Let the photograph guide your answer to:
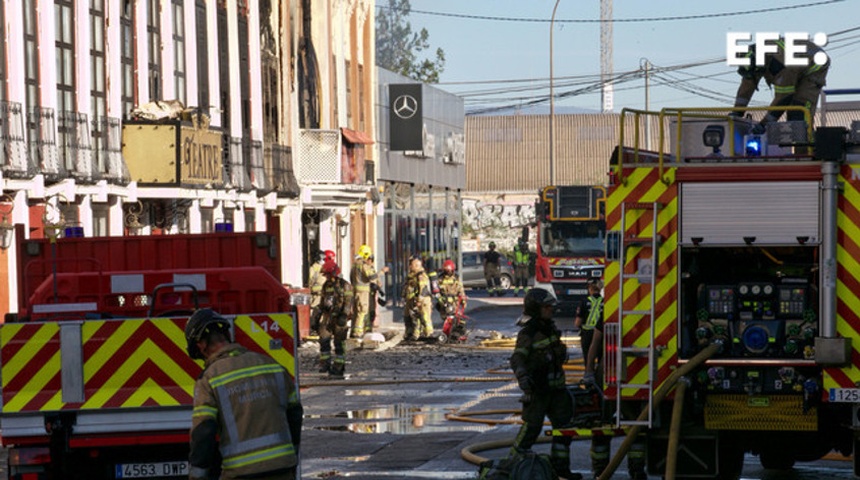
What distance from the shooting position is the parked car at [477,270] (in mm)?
64625

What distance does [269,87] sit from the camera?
38531 mm

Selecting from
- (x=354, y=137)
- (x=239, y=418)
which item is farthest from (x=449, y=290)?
(x=239, y=418)

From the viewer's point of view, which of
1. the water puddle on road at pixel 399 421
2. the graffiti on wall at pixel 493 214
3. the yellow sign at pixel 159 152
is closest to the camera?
the water puddle on road at pixel 399 421

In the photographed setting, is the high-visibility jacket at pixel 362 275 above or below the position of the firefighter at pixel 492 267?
above

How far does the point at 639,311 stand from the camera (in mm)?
→ 11789

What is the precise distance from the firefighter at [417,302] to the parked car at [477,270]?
1174 inches

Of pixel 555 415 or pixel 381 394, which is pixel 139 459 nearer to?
pixel 555 415

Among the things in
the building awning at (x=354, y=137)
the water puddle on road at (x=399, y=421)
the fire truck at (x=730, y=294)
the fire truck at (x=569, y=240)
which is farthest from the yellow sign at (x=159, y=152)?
the fire truck at (x=730, y=294)

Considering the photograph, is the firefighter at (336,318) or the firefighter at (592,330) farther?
the firefighter at (336,318)

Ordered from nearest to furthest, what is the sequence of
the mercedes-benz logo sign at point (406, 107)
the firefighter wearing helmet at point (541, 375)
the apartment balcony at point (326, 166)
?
the firefighter wearing helmet at point (541, 375)
the apartment balcony at point (326, 166)
the mercedes-benz logo sign at point (406, 107)

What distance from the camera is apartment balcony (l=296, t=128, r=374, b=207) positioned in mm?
39688

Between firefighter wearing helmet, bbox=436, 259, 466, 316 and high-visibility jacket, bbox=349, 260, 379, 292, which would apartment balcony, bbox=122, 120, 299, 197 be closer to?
high-visibility jacket, bbox=349, 260, 379, 292

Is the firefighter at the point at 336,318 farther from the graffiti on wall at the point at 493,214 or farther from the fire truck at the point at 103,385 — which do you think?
the graffiti on wall at the point at 493,214

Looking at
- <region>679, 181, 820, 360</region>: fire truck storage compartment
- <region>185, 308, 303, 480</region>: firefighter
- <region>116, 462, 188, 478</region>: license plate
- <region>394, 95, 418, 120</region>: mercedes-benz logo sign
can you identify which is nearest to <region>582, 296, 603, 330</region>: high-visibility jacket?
<region>679, 181, 820, 360</region>: fire truck storage compartment
